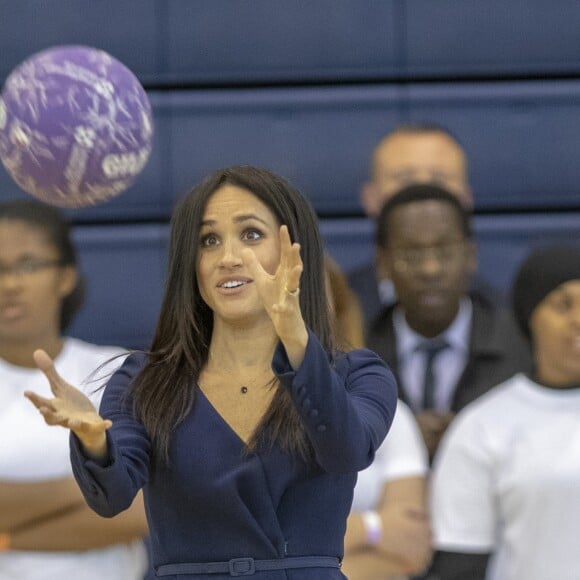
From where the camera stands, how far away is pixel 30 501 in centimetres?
453

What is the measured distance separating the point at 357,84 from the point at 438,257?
1666mm

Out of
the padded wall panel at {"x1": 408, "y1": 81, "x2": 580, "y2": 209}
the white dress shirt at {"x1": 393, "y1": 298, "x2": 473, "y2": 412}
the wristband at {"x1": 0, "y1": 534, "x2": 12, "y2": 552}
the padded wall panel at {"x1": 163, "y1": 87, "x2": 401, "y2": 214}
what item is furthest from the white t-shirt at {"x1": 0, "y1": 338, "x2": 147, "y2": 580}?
the padded wall panel at {"x1": 408, "y1": 81, "x2": 580, "y2": 209}

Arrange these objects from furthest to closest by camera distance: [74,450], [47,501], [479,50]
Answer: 1. [479,50]
2. [47,501]
3. [74,450]

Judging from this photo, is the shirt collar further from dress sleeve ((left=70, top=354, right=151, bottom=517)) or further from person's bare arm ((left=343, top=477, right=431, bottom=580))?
dress sleeve ((left=70, top=354, right=151, bottom=517))

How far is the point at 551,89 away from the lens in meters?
6.62

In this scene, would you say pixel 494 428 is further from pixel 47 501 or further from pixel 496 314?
pixel 47 501

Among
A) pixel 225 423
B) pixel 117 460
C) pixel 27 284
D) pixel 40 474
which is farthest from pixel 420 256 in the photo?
pixel 117 460

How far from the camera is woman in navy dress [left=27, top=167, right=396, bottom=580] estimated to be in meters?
2.92

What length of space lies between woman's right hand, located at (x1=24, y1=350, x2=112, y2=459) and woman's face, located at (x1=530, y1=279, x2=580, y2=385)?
203 cm

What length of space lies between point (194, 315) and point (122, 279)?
3.27m

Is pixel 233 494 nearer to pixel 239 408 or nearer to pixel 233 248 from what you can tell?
pixel 239 408

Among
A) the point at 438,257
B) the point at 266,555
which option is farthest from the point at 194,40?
the point at 266,555

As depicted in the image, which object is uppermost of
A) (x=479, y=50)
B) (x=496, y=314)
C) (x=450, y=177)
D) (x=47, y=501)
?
(x=479, y=50)

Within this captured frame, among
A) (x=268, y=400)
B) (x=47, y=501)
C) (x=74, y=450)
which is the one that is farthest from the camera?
(x=47, y=501)
